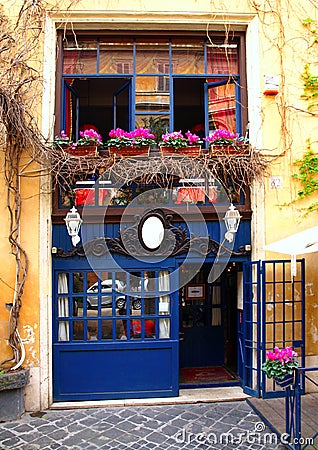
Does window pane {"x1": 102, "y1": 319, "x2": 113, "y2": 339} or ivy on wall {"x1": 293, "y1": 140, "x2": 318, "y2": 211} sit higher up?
ivy on wall {"x1": 293, "y1": 140, "x2": 318, "y2": 211}

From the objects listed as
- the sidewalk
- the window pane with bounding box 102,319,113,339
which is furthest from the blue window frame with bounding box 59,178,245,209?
the sidewalk

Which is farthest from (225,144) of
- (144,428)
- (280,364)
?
(144,428)

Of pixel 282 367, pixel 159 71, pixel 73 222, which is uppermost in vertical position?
pixel 159 71

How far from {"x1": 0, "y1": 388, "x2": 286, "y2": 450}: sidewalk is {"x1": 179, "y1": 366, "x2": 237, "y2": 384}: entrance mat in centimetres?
92

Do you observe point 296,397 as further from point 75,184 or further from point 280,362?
point 75,184

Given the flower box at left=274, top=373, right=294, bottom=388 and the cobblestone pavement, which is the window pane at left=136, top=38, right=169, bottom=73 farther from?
the cobblestone pavement

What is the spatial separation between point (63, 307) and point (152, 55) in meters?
4.54

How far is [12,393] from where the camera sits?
6117mm

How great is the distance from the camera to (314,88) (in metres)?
7.10

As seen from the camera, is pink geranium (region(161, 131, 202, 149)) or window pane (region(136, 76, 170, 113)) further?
window pane (region(136, 76, 170, 113))

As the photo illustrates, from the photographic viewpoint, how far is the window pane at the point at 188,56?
7383 millimetres

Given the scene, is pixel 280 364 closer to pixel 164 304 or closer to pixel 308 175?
pixel 164 304

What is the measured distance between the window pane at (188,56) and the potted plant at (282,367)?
4846 mm

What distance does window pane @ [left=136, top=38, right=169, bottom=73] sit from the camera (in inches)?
289
